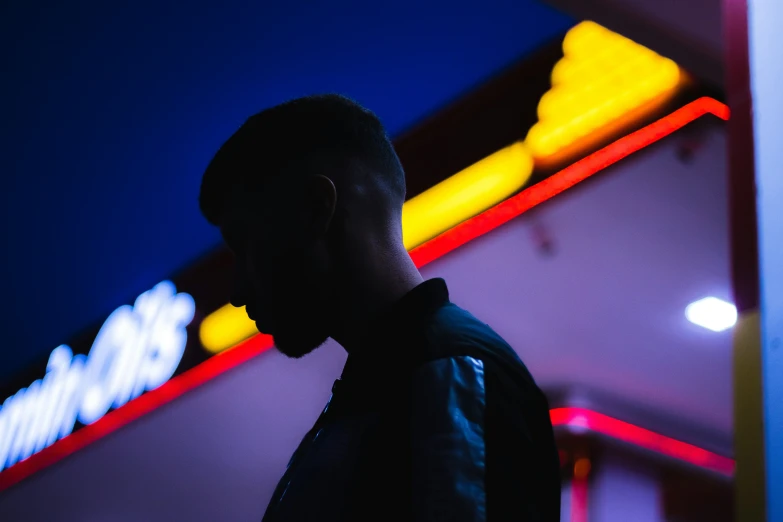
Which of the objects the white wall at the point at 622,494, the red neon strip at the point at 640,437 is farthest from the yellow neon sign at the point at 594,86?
the white wall at the point at 622,494

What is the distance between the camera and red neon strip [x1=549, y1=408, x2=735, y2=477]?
13.9 feet

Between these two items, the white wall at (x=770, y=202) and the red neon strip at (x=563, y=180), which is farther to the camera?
the red neon strip at (x=563, y=180)

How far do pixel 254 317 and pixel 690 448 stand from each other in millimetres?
3911

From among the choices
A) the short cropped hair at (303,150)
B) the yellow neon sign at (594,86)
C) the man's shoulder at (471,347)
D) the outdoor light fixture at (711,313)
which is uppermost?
the yellow neon sign at (594,86)

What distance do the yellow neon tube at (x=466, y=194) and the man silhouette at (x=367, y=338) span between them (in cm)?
137

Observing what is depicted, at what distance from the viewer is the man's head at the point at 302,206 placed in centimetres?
119

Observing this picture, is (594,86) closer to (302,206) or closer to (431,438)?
(302,206)

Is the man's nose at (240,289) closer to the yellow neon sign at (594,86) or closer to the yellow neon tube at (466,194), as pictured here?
the yellow neon tube at (466,194)

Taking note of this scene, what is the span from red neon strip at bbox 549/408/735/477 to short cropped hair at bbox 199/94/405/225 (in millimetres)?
3134

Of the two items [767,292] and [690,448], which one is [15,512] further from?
[767,292]

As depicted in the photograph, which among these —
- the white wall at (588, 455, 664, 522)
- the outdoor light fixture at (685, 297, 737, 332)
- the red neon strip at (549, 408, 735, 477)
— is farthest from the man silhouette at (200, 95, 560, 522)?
the white wall at (588, 455, 664, 522)

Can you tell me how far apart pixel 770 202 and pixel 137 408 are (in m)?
3.49

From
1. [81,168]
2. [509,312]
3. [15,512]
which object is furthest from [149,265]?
[15,512]

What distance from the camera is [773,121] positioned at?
39.6 inches
